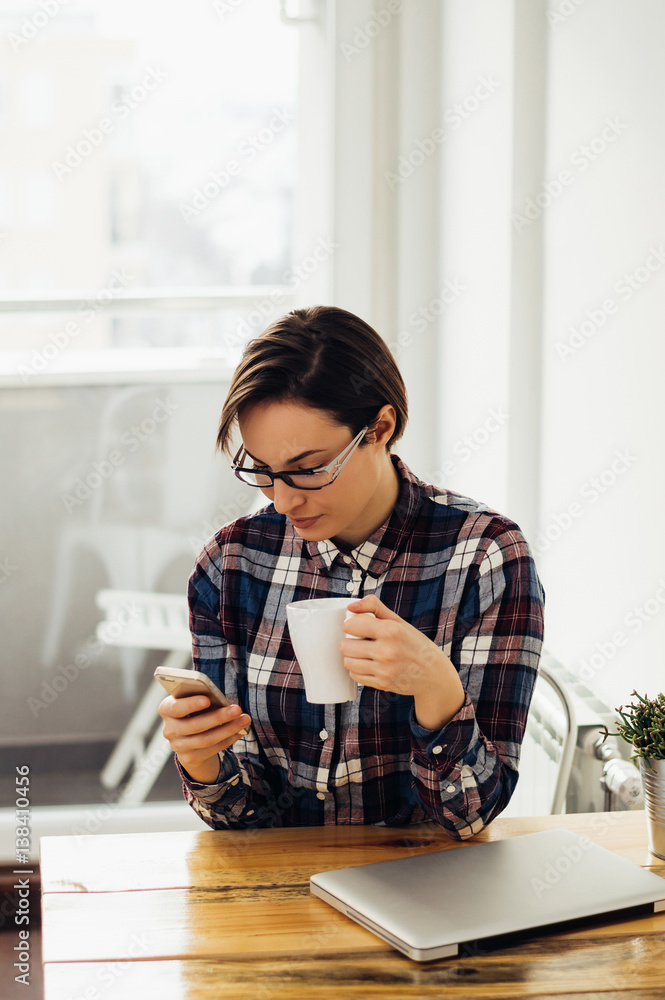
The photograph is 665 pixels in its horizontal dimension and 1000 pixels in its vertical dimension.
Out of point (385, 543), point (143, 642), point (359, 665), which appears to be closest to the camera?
point (359, 665)

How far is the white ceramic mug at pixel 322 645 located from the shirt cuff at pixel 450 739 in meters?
0.11

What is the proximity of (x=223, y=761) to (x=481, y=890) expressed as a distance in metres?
0.39

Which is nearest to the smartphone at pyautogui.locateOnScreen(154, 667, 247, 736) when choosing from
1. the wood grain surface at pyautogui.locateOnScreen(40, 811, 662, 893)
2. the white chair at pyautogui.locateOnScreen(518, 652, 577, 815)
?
the wood grain surface at pyautogui.locateOnScreen(40, 811, 662, 893)

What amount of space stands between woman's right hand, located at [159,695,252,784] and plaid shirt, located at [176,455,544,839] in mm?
135

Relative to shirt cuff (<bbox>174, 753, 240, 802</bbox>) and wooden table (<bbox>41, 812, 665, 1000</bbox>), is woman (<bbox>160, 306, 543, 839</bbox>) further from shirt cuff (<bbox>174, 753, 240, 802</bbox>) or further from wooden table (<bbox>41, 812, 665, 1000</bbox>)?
wooden table (<bbox>41, 812, 665, 1000</bbox>)

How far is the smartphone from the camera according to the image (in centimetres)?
99

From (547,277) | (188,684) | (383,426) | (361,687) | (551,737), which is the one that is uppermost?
(547,277)

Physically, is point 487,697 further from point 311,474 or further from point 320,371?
point 320,371

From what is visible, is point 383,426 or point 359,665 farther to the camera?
point 383,426

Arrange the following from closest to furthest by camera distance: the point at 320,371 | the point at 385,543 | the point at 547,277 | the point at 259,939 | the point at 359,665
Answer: the point at 259,939, the point at 359,665, the point at 320,371, the point at 385,543, the point at 547,277

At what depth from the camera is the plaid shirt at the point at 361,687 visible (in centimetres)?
118

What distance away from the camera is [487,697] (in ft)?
3.84

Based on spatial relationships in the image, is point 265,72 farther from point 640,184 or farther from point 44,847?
point 44,847

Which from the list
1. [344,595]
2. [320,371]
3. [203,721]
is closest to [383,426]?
[320,371]
